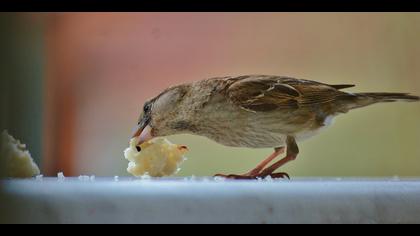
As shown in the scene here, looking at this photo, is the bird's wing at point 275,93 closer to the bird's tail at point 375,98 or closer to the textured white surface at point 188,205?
the bird's tail at point 375,98

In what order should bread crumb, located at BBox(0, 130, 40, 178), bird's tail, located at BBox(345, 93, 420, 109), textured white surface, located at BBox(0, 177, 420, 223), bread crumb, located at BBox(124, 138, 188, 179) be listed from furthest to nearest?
bird's tail, located at BBox(345, 93, 420, 109)
bread crumb, located at BBox(124, 138, 188, 179)
bread crumb, located at BBox(0, 130, 40, 178)
textured white surface, located at BBox(0, 177, 420, 223)

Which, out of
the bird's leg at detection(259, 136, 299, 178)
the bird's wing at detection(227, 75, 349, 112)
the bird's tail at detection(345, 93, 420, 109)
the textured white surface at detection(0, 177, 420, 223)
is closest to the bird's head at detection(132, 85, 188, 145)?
the bird's wing at detection(227, 75, 349, 112)

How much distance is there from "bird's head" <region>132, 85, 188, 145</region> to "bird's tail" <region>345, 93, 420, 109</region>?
1.27ft

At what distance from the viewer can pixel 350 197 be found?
85 cm

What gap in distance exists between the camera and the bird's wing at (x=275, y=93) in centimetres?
→ 134

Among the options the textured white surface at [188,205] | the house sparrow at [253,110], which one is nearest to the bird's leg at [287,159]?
the house sparrow at [253,110]

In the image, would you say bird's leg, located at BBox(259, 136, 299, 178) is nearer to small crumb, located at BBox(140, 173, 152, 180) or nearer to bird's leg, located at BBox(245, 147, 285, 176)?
bird's leg, located at BBox(245, 147, 285, 176)

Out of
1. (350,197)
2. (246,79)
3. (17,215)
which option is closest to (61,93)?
(246,79)

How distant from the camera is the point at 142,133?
4.44 ft

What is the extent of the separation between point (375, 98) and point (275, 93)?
22 centimetres

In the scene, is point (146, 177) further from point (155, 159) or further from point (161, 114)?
point (161, 114)

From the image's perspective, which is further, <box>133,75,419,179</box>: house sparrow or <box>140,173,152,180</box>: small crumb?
<box>133,75,419,179</box>: house sparrow

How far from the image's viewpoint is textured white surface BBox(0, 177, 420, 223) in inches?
31.4

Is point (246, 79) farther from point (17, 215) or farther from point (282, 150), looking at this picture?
point (17, 215)
